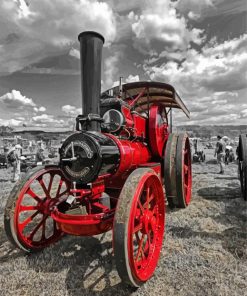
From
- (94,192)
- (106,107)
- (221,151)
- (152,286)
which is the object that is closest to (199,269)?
(152,286)

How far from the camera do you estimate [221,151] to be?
9.56 m

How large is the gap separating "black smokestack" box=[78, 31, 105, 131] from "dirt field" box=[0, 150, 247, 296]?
1.56m

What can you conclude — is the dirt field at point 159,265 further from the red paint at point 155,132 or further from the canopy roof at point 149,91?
the canopy roof at point 149,91

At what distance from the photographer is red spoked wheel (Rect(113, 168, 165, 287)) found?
2039 mm

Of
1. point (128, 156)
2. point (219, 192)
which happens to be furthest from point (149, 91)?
point (219, 192)

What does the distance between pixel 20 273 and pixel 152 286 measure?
139 cm

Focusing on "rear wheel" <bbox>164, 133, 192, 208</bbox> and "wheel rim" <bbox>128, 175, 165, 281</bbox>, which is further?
"rear wheel" <bbox>164, 133, 192, 208</bbox>

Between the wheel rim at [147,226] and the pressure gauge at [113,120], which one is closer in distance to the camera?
the wheel rim at [147,226]

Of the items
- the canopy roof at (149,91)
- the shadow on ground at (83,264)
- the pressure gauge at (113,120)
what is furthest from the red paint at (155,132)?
the shadow on ground at (83,264)

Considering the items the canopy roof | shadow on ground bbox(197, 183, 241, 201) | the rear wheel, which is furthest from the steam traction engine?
shadow on ground bbox(197, 183, 241, 201)

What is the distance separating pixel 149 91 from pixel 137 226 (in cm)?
322

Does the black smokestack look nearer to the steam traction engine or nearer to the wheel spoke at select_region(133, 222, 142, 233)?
the steam traction engine

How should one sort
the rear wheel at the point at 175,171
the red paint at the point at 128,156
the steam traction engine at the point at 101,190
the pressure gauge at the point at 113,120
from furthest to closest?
1. the rear wheel at the point at 175,171
2. the pressure gauge at the point at 113,120
3. the red paint at the point at 128,156
4. the steam traction engine at the point at 101,190

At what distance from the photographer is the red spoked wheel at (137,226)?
204 centimetres
